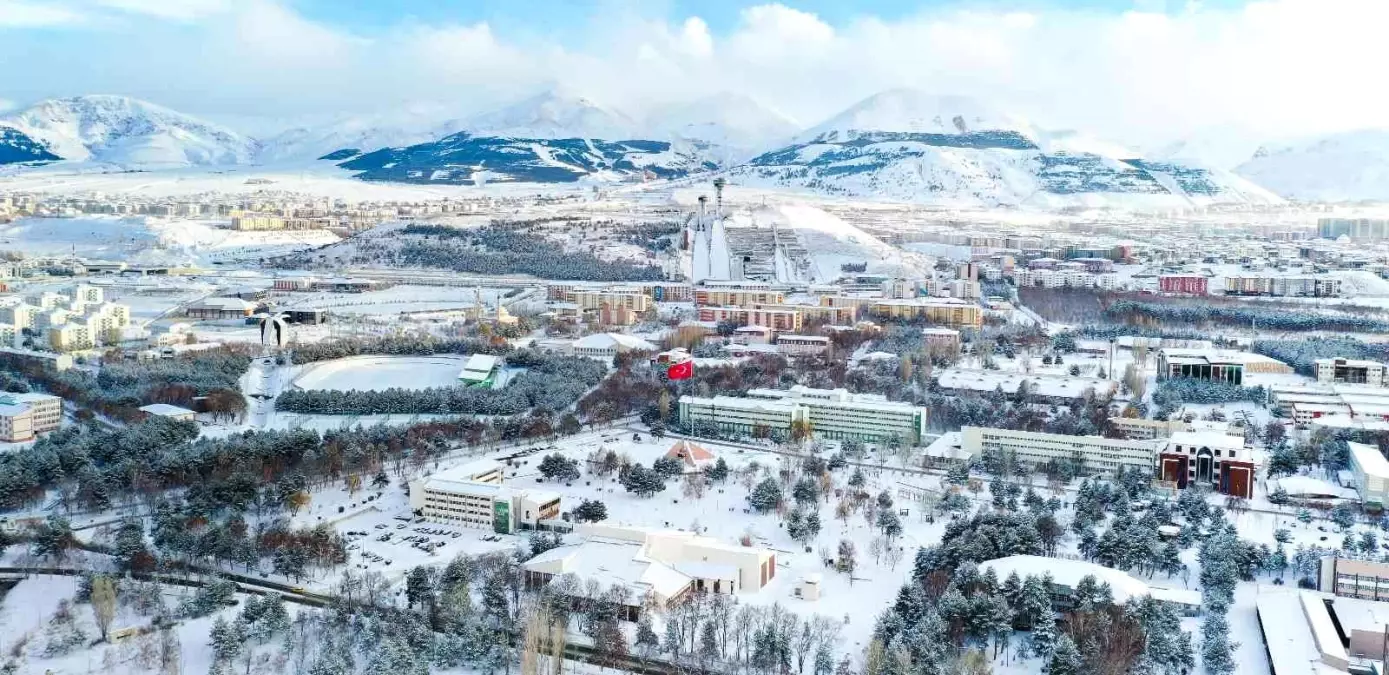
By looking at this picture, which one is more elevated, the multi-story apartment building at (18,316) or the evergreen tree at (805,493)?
the multi-story apartment building at (18,316)

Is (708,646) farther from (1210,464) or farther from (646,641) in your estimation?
(1210,464)

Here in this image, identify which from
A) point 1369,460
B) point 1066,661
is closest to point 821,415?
point 1369,460

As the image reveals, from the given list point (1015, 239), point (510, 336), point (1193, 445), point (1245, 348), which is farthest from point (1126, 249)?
point (1193, 445)

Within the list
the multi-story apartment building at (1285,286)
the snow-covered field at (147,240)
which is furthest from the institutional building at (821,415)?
the snow-covered field at (147,240)

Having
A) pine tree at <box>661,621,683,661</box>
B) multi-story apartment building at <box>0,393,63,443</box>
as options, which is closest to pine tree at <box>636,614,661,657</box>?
pine tree at <box>661,621,683,661</box>

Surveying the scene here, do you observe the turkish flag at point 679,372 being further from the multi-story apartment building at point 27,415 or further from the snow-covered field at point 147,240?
the snow-covered field at point 147,240

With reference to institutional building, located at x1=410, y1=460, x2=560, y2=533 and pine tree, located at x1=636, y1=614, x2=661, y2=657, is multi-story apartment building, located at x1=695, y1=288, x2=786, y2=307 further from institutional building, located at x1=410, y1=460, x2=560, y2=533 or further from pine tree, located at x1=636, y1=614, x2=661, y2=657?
pine tree, located at x1=636, y1=614, x2=661, y2=657
